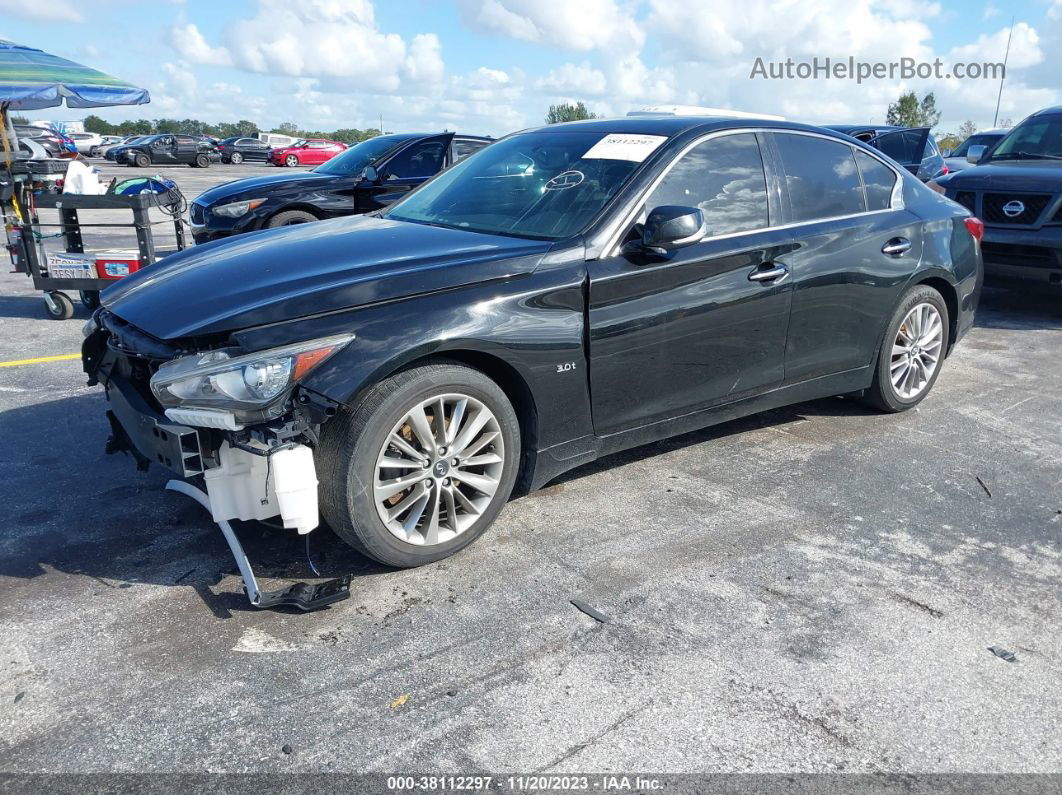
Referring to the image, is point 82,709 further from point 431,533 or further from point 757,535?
point 757,535

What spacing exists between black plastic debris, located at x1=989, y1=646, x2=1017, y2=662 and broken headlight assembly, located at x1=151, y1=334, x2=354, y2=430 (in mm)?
2478

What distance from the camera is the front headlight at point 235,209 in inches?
349

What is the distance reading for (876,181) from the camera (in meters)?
5.07

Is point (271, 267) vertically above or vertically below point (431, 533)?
above

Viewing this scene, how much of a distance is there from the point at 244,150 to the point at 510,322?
46.1m

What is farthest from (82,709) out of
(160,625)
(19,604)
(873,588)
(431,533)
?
(873,588)

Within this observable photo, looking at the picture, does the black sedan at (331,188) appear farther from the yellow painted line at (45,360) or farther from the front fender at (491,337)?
the front fender at (491,337)

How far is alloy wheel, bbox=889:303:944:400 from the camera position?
525 centimetres

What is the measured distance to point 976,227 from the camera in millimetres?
5652

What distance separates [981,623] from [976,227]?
3.35 meters

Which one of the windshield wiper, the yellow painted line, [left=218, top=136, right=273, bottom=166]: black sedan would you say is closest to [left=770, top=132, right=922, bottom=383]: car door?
the windshield wiper

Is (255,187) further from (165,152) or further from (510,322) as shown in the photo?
(165,152)

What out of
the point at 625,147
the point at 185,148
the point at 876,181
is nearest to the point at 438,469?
the point at 625,147

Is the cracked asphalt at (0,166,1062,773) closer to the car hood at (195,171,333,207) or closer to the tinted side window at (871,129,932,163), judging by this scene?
the car hood at (195,171,333,207)
